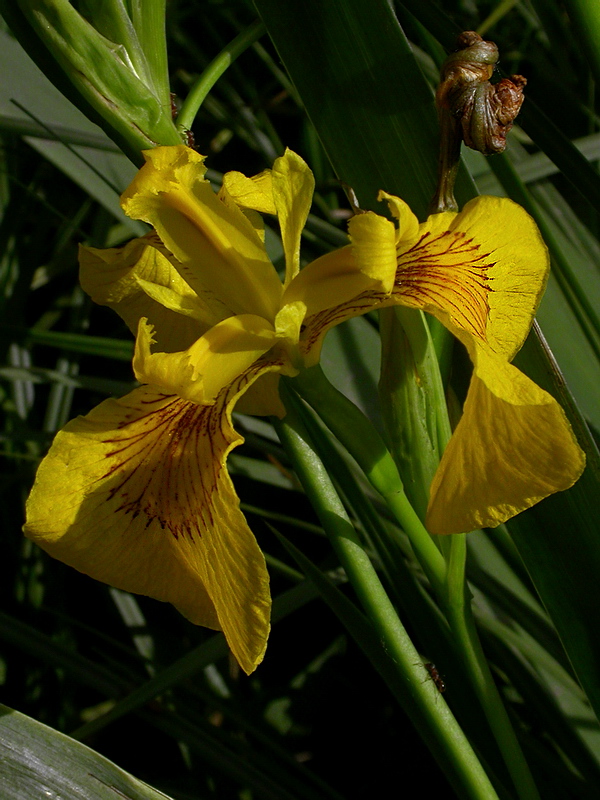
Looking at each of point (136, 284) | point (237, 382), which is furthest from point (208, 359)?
point (136, 284)

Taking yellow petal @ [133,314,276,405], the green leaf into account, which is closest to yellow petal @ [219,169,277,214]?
yellow petal @ [133,314,276,405]

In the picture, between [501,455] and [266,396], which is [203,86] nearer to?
[266,396]

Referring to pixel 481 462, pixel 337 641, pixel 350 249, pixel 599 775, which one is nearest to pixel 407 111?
pixel 350 249

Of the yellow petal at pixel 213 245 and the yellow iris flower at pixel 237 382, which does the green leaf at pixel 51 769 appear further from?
the yellow petal at pixel 213 245

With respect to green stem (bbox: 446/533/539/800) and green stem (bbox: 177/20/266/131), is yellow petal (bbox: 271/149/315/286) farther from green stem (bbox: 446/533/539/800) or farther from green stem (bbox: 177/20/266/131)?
green stem (bbox: 446/533/539/800)

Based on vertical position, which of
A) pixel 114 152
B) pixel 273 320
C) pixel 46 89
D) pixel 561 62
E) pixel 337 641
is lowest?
pixel 337 641

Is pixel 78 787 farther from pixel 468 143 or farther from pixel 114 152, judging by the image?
pixel 114 152
